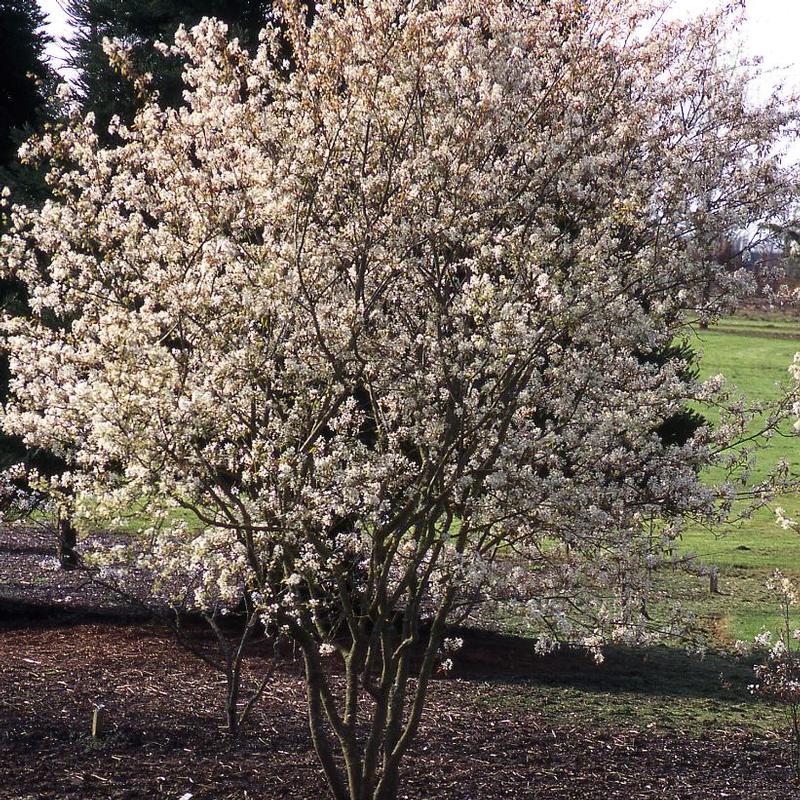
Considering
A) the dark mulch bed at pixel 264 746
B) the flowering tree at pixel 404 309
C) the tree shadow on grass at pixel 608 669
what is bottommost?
the dark mulch bed at pixel 264 746

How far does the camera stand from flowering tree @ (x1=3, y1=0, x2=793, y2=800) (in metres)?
5.16

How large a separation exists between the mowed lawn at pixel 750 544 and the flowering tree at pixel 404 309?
3.48 ft

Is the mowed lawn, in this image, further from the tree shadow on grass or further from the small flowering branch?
the tree shadow on grass

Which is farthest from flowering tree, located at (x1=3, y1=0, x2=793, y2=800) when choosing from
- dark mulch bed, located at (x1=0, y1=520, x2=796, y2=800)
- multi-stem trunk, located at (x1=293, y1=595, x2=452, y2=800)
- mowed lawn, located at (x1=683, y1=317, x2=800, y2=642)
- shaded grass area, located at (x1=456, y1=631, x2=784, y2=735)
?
shaded grass area, located at (x1=456, y1=631, x2=784, y2=735)

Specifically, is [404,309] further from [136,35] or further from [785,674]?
[136,35]

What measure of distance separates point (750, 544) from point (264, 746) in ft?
50.1

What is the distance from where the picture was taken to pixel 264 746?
7617 millimetres

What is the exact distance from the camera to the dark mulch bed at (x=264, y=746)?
6.92 meters

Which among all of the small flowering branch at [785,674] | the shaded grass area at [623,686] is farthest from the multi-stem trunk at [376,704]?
the shaded grass area at [623,686]

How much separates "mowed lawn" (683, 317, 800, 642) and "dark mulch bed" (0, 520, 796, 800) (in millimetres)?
1839

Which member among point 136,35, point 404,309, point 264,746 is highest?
point 136,35

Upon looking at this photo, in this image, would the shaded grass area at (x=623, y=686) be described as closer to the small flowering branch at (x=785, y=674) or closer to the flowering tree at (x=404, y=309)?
the small flowering branch at (x=785, y=674)

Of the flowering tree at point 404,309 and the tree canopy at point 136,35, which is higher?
the tree canopy at point 136,35

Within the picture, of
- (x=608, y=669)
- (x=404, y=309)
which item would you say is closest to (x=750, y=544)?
(x=608, y=669)
